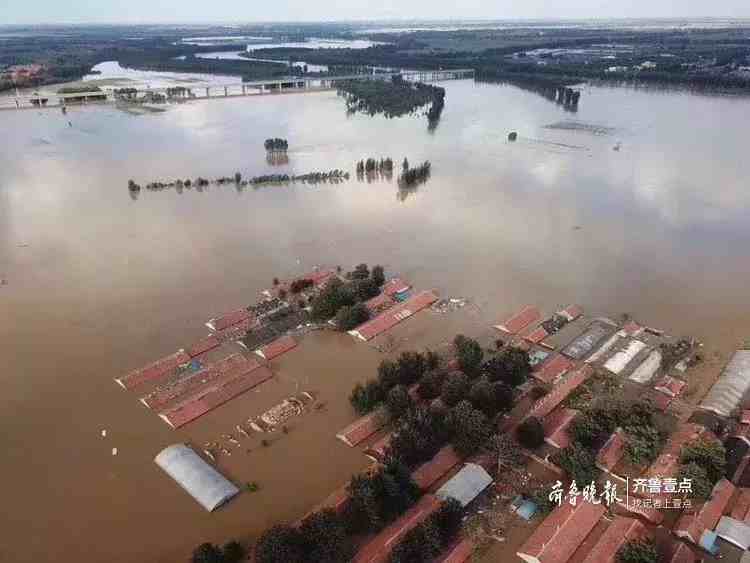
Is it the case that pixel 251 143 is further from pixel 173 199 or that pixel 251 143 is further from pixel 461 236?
pixel 461 236

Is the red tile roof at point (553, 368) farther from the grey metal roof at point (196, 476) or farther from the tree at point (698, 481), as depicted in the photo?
the grey metal roof at point (196, 476)

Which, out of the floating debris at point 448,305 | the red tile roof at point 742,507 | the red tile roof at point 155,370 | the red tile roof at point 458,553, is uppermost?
the floating debris at point 448,305

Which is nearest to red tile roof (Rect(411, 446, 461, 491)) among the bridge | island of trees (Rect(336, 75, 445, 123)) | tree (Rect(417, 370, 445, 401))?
tree (Rect(417, 370, 445, 401))

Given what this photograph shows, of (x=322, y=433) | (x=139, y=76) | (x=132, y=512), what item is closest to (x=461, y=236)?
(x=322, y=433)

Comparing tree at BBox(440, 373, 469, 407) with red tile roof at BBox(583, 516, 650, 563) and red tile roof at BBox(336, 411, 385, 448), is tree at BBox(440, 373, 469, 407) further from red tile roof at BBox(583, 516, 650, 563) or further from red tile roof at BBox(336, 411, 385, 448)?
red tile roof at BBox(583, 516, 650, 563)

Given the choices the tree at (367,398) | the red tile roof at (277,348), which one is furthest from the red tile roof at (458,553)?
the red tile roof at (277,348)

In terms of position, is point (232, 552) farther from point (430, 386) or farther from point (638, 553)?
point (638, 553)
